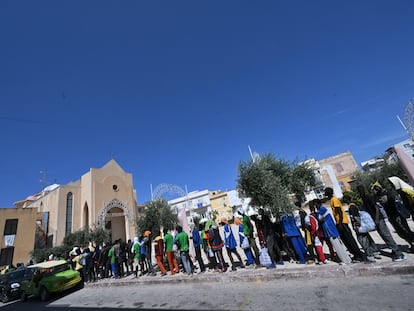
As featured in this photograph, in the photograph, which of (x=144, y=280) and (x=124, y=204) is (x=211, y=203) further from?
(x=144, y=280)

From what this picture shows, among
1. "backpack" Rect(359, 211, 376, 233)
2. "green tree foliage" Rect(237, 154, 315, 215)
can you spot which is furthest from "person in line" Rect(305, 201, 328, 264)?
"green tree foliage" Rect(237, 154, 315, 215)

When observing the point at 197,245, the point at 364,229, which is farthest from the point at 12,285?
the point at 364,229

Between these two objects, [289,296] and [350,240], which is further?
[350,240]

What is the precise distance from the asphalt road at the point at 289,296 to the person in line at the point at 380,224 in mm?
689

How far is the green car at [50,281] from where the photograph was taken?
9.30m

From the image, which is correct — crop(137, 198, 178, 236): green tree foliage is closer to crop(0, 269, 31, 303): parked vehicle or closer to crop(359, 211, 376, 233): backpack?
crop(0, 269, 31, 303): parked vehicle

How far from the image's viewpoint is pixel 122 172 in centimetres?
3769

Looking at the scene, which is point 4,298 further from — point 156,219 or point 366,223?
point 366,223

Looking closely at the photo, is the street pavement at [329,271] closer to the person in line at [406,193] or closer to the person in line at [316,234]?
the person in line at [316,234]

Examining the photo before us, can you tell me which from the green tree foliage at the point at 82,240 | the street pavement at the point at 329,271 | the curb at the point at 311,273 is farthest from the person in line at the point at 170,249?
the green tree foliage at the point at 82,240

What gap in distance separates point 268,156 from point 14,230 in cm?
3588

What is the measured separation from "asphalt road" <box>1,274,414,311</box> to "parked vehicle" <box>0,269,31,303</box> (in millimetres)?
7810

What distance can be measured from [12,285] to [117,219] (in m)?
26.2

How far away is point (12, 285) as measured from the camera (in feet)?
37.0
